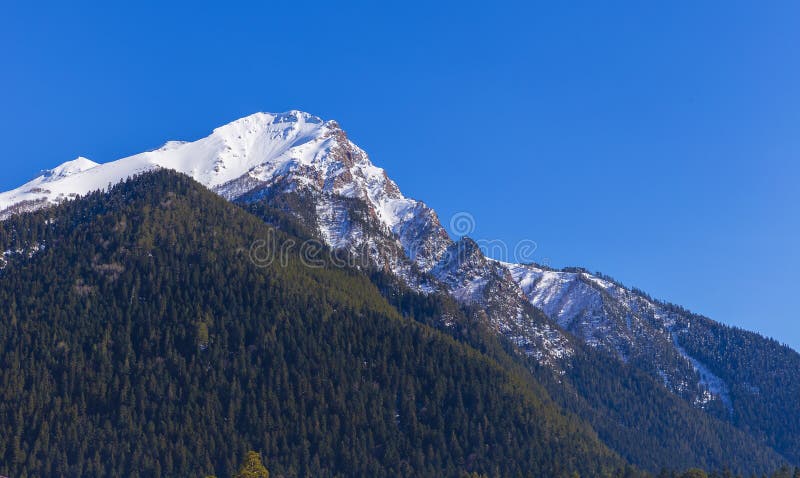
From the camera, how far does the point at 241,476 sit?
162625 mm
